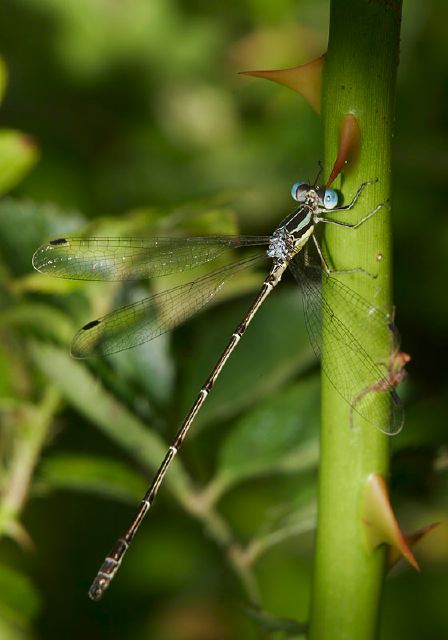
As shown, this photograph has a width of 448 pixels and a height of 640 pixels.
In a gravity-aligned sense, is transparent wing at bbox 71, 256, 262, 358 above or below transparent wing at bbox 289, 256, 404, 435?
above

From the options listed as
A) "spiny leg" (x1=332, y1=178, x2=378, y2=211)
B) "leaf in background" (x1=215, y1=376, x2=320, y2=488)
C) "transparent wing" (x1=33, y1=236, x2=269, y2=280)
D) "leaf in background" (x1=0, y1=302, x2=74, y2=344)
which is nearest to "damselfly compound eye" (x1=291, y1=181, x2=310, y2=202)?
"transparent wing" (x1=33, y1=236, x2=269, y2=280)

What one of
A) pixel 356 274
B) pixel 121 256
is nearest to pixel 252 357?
pixel 121 256

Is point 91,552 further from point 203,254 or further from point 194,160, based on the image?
point 194,160

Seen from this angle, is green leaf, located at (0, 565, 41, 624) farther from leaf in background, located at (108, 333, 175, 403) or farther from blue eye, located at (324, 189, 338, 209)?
blue eye, located at (324, 189, 338, 209)

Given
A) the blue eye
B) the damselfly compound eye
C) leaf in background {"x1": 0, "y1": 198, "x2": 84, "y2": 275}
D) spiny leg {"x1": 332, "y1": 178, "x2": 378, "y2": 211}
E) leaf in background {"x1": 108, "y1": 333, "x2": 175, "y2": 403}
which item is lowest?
spiny leg {"x1": 332, "y1": 178, "x2": 378, "y2": 211}

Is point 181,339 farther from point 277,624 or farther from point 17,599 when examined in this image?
point 277,624

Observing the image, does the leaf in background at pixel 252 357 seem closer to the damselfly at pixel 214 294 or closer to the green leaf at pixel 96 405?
the damselfly at pixel 214 294
